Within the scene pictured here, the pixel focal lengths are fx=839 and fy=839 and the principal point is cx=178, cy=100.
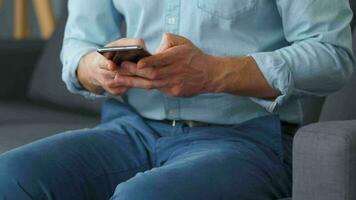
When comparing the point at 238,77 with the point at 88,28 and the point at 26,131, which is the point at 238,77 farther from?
the point at 26,131

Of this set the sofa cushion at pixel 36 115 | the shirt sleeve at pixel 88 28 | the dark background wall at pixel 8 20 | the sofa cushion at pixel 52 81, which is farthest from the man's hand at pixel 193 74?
the dark background wall at pixel 8 20

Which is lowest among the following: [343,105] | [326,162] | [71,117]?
[71,117]

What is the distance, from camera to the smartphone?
1.18 m

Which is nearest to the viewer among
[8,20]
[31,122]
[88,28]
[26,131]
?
[88,28]

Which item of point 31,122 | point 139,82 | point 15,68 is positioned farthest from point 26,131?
point 139,82

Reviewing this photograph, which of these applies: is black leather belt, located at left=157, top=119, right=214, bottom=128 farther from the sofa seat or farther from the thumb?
the sofa seat

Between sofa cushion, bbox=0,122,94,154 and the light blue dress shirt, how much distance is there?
33 cm

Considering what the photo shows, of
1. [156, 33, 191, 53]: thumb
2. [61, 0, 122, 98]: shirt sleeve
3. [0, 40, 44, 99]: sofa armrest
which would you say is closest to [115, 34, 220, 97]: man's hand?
[156, 33, 191, 53]: thumb

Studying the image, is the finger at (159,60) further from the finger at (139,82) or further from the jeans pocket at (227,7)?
the jeans pocket at (227,7)

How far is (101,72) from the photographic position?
1357mm

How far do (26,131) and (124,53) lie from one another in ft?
2.34

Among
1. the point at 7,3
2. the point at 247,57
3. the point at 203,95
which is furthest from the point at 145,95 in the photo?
the point at 7,3

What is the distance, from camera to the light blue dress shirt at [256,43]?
51.4 inches

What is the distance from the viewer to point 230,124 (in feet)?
4.51
